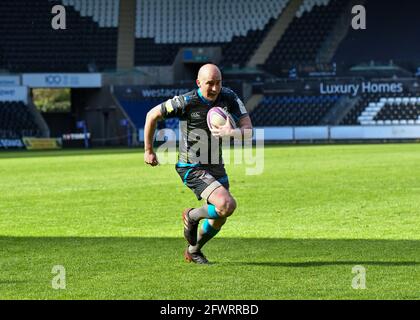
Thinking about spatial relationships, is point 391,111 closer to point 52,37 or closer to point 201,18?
point 201,18

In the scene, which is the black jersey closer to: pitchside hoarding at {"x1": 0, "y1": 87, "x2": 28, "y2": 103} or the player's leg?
the player's leg

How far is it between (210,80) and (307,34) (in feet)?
159

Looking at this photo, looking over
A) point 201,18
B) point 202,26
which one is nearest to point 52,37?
point 202,26

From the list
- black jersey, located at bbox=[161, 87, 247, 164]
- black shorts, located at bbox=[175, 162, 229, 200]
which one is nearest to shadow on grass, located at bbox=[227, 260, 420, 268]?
black shorts, located at bbox=[175, 162, 229, 200]

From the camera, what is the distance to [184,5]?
202ft

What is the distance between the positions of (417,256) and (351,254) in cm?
72

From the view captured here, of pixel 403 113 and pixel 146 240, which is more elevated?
pixel 146 240

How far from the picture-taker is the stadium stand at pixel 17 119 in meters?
53.0

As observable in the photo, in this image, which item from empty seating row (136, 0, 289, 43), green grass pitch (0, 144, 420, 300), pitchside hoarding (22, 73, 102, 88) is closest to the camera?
green grass pitch (0, 144, 420, 300)

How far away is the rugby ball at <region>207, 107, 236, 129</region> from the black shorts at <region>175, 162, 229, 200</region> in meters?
0.66

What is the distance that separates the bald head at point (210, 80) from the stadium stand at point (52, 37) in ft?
154

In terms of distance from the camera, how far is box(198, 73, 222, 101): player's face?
935cm
